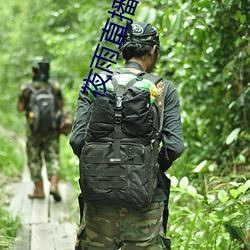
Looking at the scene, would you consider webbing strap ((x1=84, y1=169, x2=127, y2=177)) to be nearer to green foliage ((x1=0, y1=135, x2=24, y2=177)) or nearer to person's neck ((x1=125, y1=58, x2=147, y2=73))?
person's neck ((x1=125, y1=58, x2=147, y2=73))

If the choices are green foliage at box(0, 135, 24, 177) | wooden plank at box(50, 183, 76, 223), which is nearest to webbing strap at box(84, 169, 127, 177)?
wooden plank at box(50, 183, 76, 223)

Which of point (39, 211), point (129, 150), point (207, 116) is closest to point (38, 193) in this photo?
point (39, 211)

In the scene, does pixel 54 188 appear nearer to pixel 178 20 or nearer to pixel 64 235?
pixel 64 235

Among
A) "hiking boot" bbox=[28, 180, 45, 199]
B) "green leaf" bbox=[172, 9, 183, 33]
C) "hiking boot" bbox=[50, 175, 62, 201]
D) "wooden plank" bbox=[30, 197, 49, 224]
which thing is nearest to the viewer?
"green leaf" bbox=[172, 9, 183, 33]

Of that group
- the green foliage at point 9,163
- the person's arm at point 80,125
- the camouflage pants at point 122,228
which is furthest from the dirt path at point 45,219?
the person's arm at point 80,125

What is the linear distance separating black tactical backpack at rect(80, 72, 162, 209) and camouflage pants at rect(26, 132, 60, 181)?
431 cm

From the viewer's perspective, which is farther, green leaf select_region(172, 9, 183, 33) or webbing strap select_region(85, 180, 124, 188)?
green leaf select_region(172, 9, 183, 33)

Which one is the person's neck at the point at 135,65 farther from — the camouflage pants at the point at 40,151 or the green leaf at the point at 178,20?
the camouflage pants at the point at 40,151

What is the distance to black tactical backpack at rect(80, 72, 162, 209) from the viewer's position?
281 centimetres

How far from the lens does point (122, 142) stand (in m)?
2.83

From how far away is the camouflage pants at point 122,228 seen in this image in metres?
2.93

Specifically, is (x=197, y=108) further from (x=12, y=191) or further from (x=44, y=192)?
(x=12, y=191)

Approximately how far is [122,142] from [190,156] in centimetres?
347

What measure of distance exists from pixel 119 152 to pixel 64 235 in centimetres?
305
